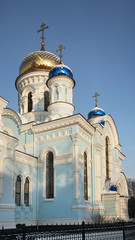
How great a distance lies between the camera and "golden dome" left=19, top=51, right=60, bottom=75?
18536 millimetres

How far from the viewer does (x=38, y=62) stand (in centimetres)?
1859

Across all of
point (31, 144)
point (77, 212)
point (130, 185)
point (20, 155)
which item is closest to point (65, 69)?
point (31, 144)

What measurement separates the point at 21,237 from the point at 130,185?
44.3 m

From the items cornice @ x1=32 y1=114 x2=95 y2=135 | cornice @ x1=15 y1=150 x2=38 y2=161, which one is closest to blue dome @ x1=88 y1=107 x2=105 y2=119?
cornice @ x1=32 y1=114 x2=95 y2=135

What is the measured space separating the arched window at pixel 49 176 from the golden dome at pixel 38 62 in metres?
7.34

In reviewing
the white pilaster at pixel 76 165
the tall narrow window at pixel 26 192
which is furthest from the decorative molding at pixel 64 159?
the tall narrow window at pixel 26 192

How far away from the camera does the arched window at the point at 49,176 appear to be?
1316 cm

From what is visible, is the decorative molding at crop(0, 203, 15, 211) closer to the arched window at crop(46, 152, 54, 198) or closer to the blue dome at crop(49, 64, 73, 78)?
the arched window at crop(46, 152, 54, 198)

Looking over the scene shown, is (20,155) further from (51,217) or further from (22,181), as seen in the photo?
(51,217)

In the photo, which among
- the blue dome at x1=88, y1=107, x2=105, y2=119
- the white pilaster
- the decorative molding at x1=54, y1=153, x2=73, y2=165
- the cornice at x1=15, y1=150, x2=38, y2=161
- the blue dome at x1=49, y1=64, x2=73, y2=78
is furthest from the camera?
the blue dome at x1=88, y1=107, x2=105, y2=119

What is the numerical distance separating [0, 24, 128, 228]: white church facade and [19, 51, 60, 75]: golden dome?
2.89 meters

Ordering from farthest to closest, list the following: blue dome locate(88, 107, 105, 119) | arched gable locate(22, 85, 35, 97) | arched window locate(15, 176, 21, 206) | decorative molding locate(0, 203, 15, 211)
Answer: blue dome locate(88, 107, 105, 119) < arched gable locate(22, 85, 35, 97) < arched window locate(15, 176, 21, 206) < decorative molding locate(0, 203, 15, 211)

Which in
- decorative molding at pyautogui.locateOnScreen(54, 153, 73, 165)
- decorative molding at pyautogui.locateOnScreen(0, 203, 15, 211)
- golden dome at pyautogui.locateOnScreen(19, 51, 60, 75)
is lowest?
decorative molding at pyautogui.locateOnScreen(0, 203, 15, 211)

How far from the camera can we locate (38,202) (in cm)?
1312
